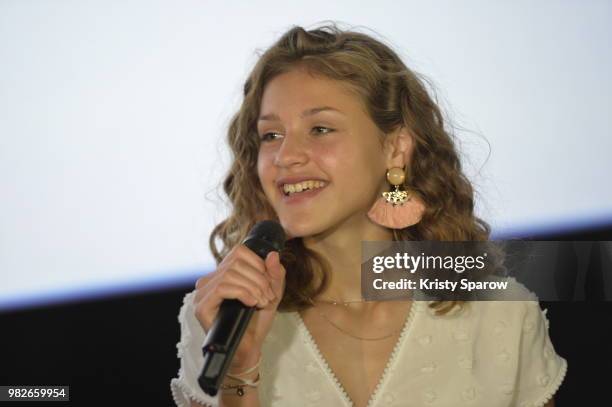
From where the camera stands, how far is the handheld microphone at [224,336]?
0.98 metres

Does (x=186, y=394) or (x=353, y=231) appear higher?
(x=353, y=231)

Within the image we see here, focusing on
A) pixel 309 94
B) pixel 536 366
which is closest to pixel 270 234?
pixel 309 94

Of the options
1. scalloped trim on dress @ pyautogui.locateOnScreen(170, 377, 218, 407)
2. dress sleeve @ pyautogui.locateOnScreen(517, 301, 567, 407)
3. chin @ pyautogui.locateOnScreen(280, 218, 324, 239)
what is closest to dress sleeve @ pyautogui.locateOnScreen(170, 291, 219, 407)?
scalloped trim on dress @ pyautogui.locateOnScreen(170, 377, 218, 407)

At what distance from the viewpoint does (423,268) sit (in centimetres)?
184

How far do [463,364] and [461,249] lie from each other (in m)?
0.28

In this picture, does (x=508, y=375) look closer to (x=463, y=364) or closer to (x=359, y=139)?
(x=463, y=364)

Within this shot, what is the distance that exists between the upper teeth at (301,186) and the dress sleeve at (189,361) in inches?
12.8

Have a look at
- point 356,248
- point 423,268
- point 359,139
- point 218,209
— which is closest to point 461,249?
point 423,268

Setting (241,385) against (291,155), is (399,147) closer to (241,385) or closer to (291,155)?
(291,155)

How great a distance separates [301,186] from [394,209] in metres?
0.30

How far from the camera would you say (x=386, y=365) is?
5.65 ft

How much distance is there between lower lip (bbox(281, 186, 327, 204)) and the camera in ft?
5.20

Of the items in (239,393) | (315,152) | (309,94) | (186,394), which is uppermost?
(309,94)

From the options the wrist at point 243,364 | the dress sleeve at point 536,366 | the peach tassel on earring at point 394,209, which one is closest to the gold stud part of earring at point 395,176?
the peach tassel on earring at point 394,209
